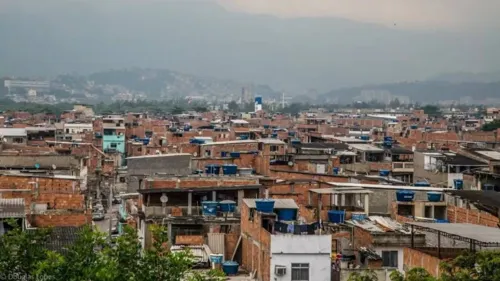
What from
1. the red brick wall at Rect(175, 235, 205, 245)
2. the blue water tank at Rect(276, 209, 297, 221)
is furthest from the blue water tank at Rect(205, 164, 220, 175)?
the blue water tank at Rect(276, 209, 297, 221)

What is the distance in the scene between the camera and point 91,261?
12.5 metres

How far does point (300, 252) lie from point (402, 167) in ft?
74.7

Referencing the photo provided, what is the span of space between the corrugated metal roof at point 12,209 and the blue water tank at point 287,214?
4461 mm

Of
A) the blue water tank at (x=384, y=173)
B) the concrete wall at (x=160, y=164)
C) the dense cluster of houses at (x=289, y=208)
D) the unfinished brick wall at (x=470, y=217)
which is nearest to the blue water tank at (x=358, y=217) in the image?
the dense cluster of houses at (x=289, y=208)

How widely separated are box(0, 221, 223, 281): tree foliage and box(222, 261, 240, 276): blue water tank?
3963mm

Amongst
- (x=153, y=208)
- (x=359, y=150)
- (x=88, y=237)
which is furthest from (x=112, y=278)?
(x=359, y=150)

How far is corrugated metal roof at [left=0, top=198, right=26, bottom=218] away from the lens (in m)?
16.7

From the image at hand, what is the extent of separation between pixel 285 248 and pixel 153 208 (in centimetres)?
547

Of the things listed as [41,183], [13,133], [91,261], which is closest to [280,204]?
[91,261]

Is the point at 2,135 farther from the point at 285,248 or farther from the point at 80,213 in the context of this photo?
the point at 285,248

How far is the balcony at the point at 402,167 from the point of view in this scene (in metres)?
37.5

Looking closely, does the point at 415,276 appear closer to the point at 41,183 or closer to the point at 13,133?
the point at 41,183

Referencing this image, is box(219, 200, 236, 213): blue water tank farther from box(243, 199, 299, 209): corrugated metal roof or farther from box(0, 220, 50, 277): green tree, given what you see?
box(0, 220, 50, 277): green tree

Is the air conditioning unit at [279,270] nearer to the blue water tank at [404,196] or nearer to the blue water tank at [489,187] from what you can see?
the blue water tank at [404,196]
